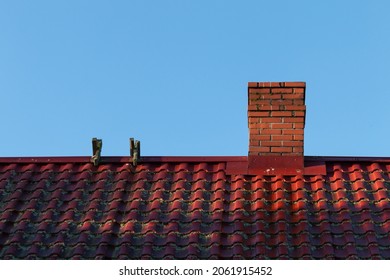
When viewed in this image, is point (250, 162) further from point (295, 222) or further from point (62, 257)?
point (62, 257)

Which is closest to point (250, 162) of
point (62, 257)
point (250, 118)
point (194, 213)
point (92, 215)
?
point (250, 118)

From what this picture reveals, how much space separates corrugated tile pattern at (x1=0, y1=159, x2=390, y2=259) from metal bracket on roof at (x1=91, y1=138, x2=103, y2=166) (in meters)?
0.10

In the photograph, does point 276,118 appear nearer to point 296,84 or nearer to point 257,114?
point 257,114

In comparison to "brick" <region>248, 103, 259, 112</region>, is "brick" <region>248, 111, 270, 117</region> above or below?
below

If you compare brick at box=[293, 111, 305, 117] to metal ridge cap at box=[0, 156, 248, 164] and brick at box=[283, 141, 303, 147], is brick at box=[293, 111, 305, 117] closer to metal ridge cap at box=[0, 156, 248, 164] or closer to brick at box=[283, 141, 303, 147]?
brick at box=[283, 141, 303, 147]

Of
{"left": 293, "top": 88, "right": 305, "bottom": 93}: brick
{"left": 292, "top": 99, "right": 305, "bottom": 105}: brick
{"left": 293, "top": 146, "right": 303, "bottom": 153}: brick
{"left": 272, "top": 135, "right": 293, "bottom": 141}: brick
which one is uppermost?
{"left": 293, "top": 88, "right": 305, "bottom": 93}: brick

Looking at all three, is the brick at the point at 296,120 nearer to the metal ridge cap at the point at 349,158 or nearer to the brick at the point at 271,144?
the brick at the point at 271,144

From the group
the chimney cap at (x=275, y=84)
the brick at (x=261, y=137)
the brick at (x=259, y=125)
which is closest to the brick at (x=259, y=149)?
the brick at (x=261, y=137)

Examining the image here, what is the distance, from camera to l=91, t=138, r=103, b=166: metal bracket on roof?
1124 centimetres

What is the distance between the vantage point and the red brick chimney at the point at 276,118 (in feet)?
36.8

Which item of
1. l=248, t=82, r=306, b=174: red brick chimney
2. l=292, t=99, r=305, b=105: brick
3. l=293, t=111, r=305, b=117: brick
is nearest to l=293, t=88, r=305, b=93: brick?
l=248, t=82, r=306, b=174: red brick chimney

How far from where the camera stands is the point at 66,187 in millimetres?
10734

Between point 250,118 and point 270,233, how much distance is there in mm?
2281
